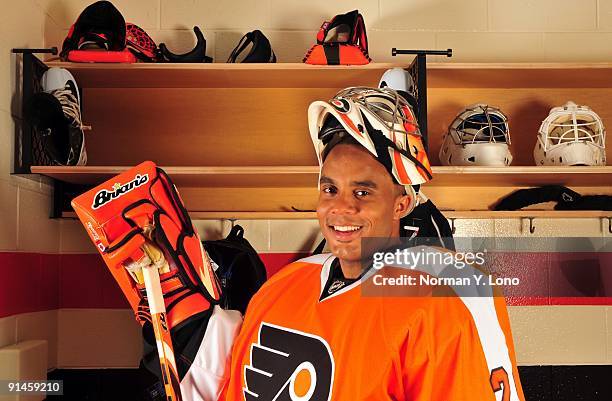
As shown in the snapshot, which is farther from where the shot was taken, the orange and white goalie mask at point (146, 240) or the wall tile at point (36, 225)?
the wall tile at point (36, 225)

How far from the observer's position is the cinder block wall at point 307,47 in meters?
2.37

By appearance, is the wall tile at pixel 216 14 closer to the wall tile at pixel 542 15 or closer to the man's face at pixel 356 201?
the wall tile at pixel 542 15

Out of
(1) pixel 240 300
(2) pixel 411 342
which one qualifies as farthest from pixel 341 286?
(1) pixel 240 300

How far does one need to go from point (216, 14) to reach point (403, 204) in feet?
4.41

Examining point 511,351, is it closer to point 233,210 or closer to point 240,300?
point 240,300

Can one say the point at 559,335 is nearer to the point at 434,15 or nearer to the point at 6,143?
the point at 434,15

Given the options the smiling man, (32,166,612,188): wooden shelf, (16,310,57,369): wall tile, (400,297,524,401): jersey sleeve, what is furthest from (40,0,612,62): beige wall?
(400,297,524,401): jersey sleeve

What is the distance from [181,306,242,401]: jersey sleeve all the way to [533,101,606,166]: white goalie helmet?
1167 millimetres

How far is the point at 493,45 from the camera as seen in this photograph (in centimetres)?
245

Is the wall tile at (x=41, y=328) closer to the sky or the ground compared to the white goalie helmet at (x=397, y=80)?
closer to the ground

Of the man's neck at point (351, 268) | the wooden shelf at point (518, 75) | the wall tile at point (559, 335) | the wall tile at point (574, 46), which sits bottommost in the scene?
the wall tile at point (559, 335)

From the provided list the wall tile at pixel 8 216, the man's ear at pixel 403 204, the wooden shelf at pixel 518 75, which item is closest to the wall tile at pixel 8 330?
the wall tile at pixel 8 216

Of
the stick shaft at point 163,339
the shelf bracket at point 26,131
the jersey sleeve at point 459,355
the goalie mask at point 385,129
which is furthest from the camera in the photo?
the shelf bracket at point 26,131

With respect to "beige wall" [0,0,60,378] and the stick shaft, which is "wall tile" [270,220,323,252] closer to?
"beige wall" [0,0,60,378]
